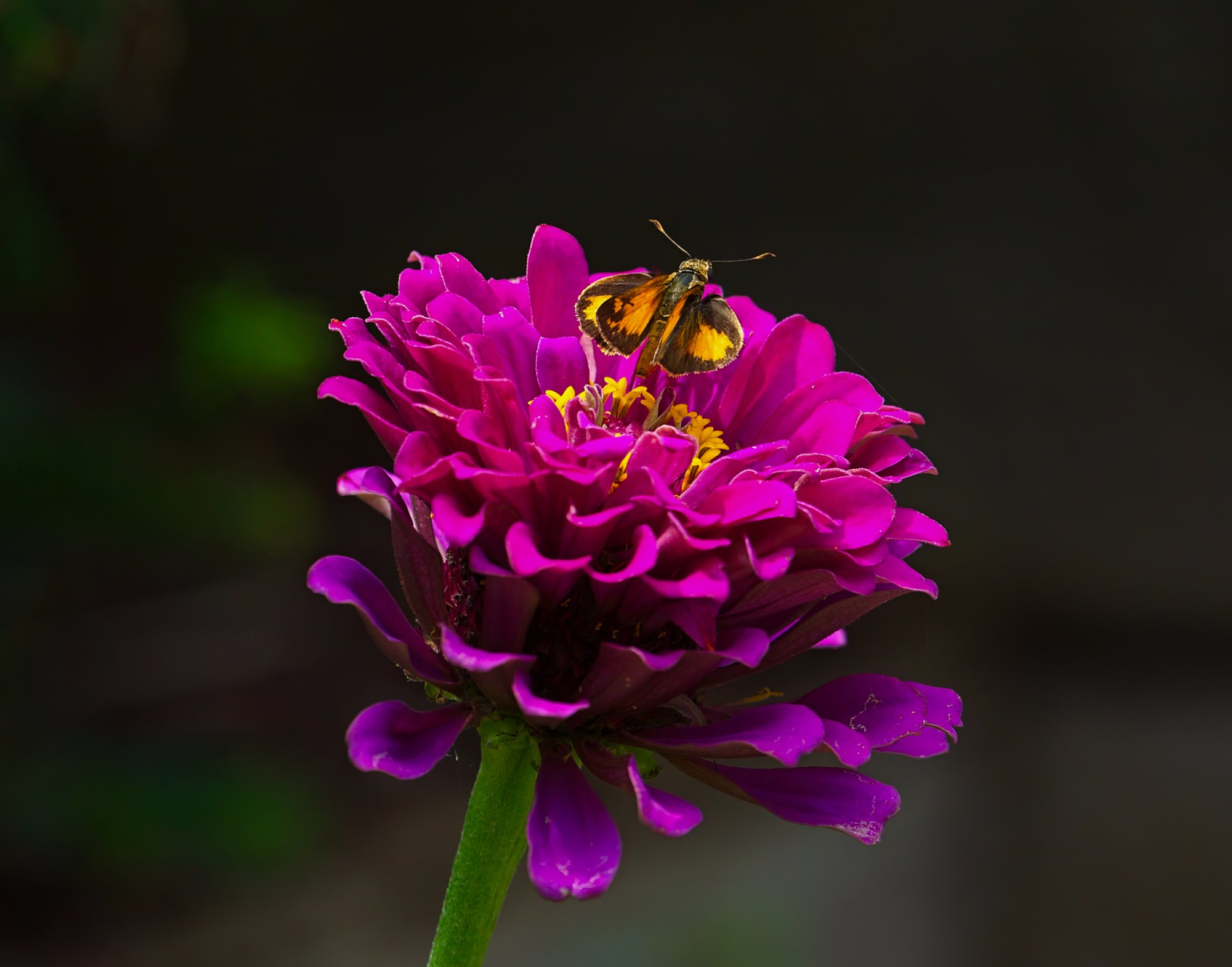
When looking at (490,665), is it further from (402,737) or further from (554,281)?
(554,281)

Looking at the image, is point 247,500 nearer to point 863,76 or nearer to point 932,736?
point 932,736

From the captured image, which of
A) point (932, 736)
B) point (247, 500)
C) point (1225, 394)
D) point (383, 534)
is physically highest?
point (932, 736)

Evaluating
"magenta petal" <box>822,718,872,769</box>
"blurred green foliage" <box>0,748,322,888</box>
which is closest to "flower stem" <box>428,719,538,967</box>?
"magenta petal" <box>822,718,872,769</box>

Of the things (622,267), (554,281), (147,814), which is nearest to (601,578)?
(554,281)

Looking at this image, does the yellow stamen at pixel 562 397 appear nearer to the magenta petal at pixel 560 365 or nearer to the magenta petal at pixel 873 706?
the magenta petal at pixel 560 365

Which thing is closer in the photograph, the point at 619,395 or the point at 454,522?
the point at 454,522

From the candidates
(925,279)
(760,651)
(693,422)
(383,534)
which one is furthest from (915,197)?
(760,651)
